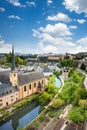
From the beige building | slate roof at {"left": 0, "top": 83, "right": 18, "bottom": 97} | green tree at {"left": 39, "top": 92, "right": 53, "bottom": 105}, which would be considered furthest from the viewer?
green tree at {"left": 39, "top": 92, "right": 53, "bottom": 105}

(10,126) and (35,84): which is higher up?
(35,84)

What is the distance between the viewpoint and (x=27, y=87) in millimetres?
35906

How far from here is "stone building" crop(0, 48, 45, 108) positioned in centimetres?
2979

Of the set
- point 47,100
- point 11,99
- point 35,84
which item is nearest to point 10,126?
point 11,99

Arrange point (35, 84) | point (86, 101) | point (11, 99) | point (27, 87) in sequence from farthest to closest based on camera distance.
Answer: point (35, 84), point (27, 87), point (11, 99), point (86, 101)

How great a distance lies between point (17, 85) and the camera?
1313 inches

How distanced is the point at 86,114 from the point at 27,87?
1496 cm

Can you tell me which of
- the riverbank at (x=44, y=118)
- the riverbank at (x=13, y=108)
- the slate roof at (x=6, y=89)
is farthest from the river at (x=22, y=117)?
the slate roof at (x=6, y=89)

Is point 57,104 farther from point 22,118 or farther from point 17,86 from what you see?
point 17,86

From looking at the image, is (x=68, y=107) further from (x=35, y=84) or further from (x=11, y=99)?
(x=35, y=84)

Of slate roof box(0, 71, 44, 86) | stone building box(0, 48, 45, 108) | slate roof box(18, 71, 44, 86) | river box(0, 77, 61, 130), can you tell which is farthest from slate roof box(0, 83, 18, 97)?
river box(0, 77, 61, 130)

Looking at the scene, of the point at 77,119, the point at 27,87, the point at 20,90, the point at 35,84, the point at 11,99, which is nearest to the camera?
the point at 77,119

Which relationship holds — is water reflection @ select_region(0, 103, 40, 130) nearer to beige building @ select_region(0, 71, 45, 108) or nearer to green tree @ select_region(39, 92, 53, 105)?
green tree @ select_region(39, 92, 53, 105)

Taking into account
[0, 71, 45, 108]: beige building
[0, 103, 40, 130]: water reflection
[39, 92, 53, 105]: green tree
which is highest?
[0, 71, 45, 108]: beige building
